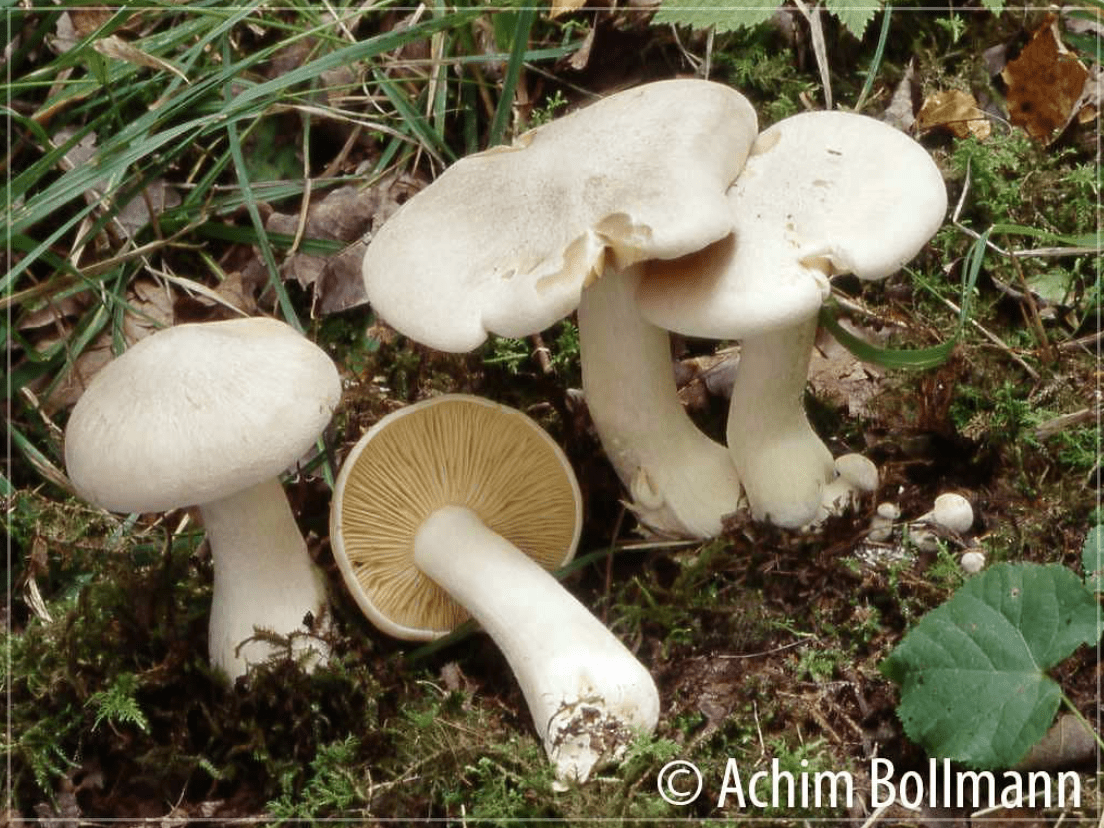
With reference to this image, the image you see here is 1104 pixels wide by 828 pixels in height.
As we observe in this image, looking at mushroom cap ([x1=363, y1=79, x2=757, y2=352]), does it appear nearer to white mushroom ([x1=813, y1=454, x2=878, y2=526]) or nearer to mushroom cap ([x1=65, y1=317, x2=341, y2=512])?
mushroom cap ([x1=65, y1=317, x2=341, y2=512])

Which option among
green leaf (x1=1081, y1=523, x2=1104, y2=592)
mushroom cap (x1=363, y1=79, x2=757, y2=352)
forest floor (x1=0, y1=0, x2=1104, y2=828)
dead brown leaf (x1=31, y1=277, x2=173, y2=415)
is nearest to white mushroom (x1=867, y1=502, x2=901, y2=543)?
forest floor (x1=0, y1=0, x2=1104, y2=828)

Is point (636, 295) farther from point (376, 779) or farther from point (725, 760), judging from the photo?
point (376, 779)

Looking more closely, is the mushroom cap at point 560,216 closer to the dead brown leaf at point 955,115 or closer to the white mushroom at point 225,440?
the white mushroom at point 225,440

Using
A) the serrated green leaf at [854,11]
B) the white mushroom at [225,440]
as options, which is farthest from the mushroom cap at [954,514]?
the white mushroom at [225,440]

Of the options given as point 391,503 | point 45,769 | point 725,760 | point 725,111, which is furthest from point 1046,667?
point 45,769

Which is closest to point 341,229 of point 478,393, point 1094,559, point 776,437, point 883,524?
point 478,393

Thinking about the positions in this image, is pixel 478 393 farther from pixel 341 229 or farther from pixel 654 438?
pixel 341 229
